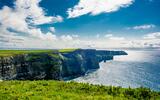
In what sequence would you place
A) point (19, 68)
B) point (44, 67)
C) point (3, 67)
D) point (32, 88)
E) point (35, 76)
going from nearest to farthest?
point (32, 88), point (3, 67), point (19, 68), point (35, 76), point (44, 67)

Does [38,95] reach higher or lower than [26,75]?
higher

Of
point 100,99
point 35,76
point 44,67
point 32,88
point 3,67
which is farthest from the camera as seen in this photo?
point 44,67

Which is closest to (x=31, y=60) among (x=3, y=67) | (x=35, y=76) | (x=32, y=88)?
(x=35, y=76)

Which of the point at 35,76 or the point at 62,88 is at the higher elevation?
the point at 62,88

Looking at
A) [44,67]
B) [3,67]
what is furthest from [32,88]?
[44,67]

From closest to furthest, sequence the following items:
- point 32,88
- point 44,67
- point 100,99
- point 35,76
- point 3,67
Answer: point 100,99 → point 32,88 → point 3,67 → point 35,76 → point 44,67

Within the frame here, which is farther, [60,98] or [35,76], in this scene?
[35,76]

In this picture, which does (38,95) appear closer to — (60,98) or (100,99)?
(60,98)

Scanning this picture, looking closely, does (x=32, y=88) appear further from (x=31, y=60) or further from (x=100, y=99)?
(x=31, y=60)

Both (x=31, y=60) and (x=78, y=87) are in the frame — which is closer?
(x=78, y=87)
